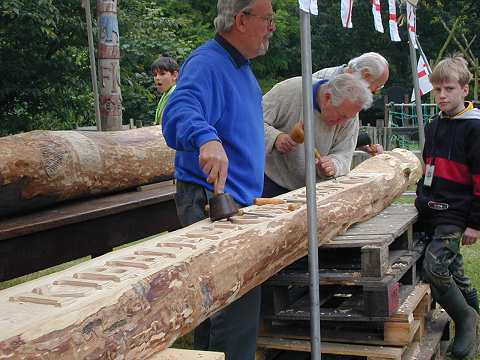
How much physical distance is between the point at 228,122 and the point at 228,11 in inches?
18.8

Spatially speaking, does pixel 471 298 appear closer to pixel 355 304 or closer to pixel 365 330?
pixel 365 330

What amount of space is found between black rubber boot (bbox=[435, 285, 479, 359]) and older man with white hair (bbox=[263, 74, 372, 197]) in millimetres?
1031

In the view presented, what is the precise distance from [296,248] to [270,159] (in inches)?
37.1

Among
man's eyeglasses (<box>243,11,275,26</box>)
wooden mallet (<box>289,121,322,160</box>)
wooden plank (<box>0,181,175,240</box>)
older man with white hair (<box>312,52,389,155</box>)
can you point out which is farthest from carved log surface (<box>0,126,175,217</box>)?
man's eyeglasses (<box>243,11,275,26</box>)

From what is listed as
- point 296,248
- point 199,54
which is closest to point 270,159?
point 296,248

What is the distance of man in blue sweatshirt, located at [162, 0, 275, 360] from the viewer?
280 cm

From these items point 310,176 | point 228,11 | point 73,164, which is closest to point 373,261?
point 310,176

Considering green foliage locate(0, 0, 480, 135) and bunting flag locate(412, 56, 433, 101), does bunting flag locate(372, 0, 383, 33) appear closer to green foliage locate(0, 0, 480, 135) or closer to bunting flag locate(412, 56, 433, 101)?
green foliage locate(0, 0, 480, 135)

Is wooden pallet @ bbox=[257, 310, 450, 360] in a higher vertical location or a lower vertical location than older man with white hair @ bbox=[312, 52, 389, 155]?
lower

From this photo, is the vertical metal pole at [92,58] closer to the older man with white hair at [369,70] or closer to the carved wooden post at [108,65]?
the carved wooden post at [108,65]

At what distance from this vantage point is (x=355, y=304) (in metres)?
3.57

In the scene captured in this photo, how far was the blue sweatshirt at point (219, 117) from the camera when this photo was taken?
2.75 metres

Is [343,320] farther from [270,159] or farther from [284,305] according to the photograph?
[270,159]

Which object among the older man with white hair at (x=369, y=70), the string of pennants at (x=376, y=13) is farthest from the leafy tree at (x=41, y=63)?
the string of pennants at (x=376, y=13)
